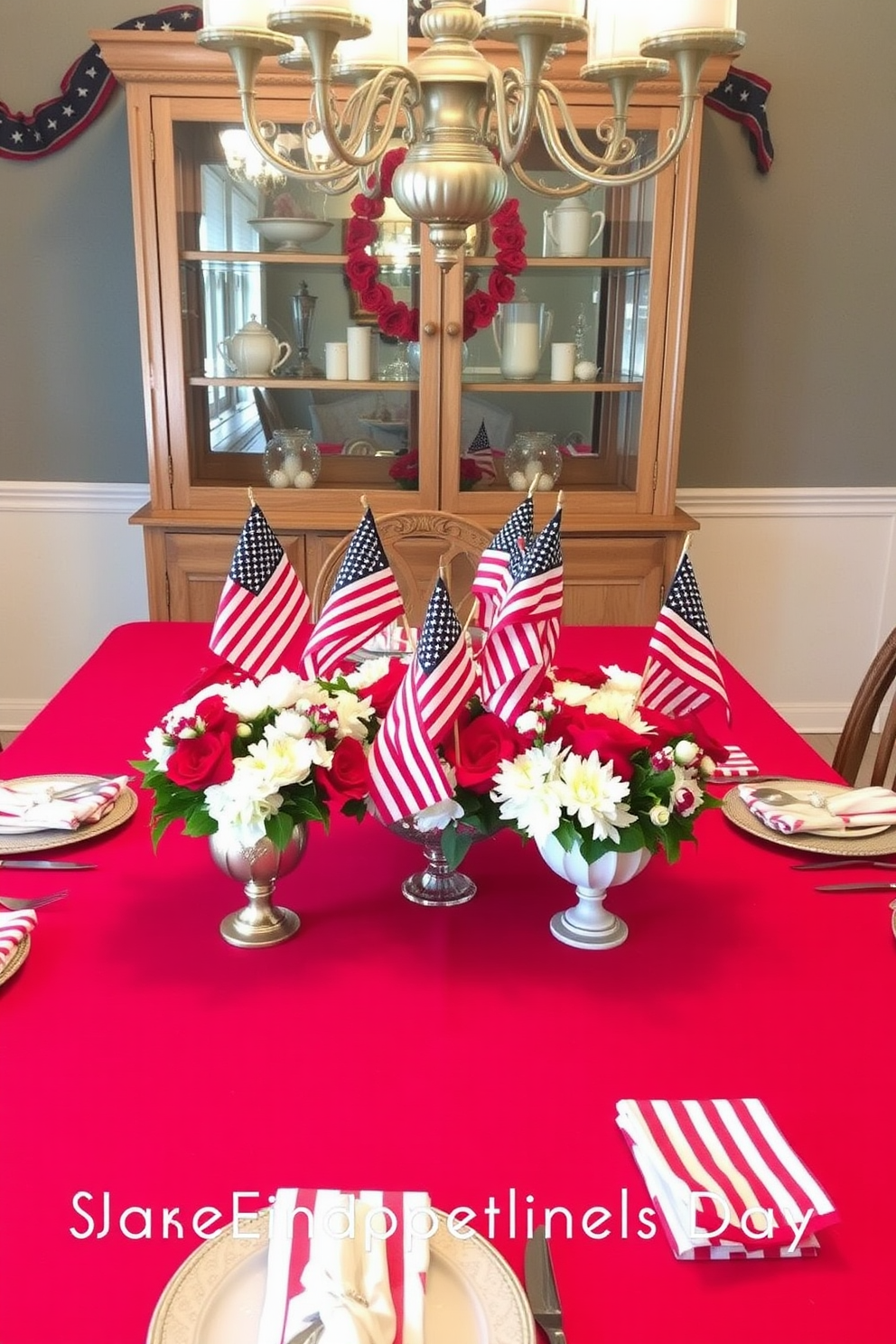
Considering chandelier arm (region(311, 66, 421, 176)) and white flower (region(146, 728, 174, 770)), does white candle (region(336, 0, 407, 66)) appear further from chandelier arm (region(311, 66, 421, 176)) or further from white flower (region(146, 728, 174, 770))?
white flower (region(146, 728, 174, 770))

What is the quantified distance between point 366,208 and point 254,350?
1.48ft

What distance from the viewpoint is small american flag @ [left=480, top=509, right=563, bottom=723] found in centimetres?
121

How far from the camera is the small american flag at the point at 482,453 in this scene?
2.99 meters

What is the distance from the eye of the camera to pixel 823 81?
3.06 m

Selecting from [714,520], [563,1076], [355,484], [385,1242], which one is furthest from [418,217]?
[714,520]

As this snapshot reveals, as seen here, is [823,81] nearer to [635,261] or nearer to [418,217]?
[635,261]

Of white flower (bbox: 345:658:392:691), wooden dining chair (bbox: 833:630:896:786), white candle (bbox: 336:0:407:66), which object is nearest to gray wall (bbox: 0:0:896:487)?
wooden dining chair (bbox: 833:630:896:786)

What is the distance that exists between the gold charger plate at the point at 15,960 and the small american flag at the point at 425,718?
1.25 feet

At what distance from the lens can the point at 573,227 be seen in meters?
2.92

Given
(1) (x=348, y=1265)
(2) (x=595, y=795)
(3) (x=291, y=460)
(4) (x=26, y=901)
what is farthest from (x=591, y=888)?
(3) (x=291, y=460)

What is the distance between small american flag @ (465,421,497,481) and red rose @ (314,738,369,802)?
1.95 metres

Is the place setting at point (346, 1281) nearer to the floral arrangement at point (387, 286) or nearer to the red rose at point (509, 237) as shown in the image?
the floral arrangement at point (387, 286)

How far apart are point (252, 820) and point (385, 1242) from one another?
1.38 feet

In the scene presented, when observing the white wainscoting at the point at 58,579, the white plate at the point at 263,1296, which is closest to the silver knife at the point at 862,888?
the white plate at the point at 263,1296
